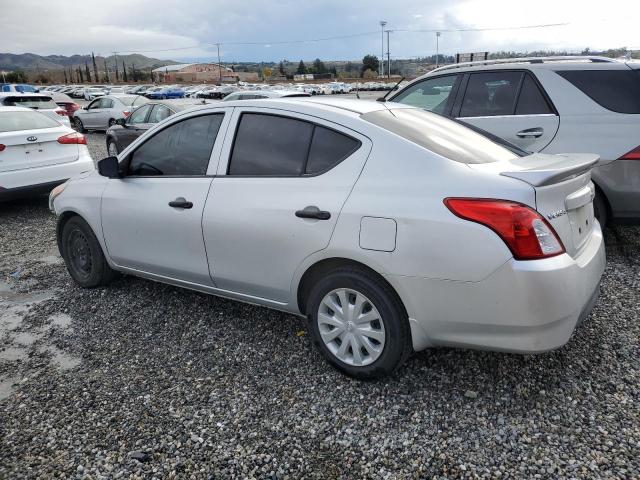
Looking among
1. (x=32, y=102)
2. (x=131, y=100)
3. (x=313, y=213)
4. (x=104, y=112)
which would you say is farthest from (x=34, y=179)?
(x=131, y=100)

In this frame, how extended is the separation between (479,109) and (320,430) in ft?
13.6

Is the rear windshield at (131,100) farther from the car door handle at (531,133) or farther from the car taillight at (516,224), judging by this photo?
the car taillight at (516,224)

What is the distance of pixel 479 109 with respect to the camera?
18.9ft

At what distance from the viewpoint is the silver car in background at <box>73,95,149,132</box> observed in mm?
19938

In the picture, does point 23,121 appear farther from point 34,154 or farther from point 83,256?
point 83,256

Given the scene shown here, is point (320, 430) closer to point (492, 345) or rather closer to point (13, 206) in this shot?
point (492, 345)

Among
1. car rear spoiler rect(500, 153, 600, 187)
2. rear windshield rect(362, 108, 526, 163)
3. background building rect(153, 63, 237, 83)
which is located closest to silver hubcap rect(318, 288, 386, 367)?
rear windshield rect(362, 108, 526, 163)

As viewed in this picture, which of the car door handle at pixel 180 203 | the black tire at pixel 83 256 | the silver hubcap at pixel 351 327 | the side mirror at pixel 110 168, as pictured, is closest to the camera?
the silver hubcap at pixel 351 327

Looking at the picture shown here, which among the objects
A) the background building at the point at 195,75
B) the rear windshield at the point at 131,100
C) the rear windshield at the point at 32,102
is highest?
the background building at the point at 195,75

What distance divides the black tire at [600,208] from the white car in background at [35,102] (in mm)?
13625

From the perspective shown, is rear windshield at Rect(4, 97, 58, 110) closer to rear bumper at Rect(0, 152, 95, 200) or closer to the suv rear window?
the suv rear window

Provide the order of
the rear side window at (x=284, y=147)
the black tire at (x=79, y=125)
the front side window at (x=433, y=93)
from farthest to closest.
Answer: the black tire at (x=79, y=125) → the front side window at (x=433, y=93) → the rear side window at (x=284, y=147)

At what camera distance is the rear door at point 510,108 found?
5.28 meters

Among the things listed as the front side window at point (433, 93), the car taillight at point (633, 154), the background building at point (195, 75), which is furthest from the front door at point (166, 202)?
the background building at point (195, 75)
